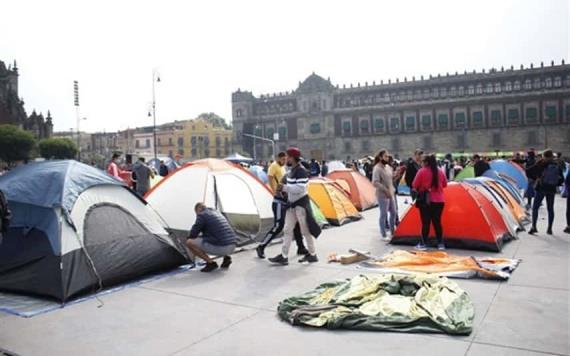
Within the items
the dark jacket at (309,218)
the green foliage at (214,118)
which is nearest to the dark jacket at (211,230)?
the dark jacket at (309,218)

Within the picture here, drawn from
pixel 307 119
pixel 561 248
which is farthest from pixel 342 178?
pixel 307 119

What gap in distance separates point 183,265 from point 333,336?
3672 millimetres

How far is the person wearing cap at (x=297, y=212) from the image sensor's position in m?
7.74

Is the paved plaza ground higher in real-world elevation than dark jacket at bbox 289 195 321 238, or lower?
lower

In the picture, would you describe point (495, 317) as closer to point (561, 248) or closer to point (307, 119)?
point (561, 248)

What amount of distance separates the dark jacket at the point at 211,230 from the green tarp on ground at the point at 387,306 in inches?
81.2

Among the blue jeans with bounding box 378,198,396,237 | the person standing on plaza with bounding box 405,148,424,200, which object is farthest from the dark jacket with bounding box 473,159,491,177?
the blue jeans with bounding box 378,198,396,237

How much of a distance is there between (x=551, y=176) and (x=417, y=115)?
60.4m

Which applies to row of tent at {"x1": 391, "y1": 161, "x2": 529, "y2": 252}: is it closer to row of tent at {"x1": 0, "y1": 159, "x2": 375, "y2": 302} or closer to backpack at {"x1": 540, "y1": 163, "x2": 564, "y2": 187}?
backpack at {"x1": 540, "y1": 163, "x2": 564, "y2": 187}

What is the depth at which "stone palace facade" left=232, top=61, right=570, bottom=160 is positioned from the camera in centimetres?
6238

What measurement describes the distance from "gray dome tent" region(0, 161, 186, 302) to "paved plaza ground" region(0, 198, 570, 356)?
0.37 m

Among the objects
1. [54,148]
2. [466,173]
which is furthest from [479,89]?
[54,148]

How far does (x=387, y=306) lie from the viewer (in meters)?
4.97

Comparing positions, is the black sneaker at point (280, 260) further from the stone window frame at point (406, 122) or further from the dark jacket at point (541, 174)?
the stone window frame at point (406, 122)
